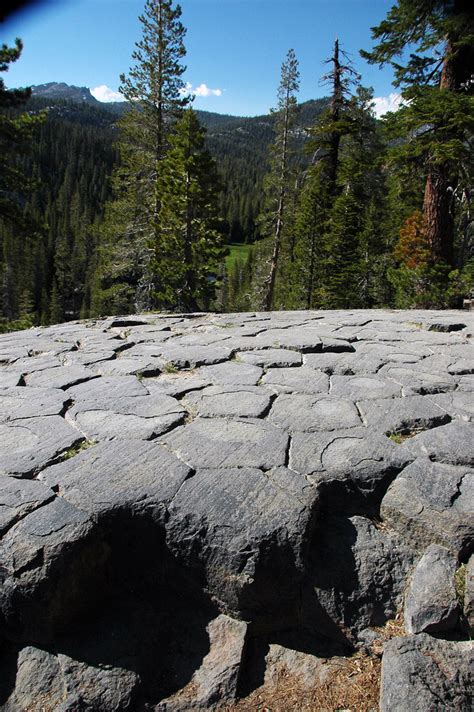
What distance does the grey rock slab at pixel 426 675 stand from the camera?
142 cm

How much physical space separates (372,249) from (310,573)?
2017 centimetres

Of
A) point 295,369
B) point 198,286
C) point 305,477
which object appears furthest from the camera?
point 198,286

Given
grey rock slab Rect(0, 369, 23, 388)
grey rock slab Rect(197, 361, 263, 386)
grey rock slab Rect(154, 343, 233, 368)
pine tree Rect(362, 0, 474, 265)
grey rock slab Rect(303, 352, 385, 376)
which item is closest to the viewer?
grey rock slab Rect(197, 361, 263, 386)

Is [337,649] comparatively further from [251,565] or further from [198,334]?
[198,334]

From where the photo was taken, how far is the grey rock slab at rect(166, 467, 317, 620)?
177cm

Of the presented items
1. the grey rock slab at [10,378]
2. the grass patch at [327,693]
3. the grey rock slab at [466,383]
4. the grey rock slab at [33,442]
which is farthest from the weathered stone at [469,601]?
the grey rock slab at [10,378]

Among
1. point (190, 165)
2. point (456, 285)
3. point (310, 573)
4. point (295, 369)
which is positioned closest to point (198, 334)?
point (295, 369)

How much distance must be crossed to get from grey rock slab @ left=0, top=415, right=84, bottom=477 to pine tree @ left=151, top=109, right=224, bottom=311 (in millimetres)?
14517

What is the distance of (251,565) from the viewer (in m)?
1.76

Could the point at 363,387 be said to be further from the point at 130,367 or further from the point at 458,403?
the point at 130,367

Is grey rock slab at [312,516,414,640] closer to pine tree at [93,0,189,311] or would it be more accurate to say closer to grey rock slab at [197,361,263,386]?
grey rock slab at [197,361,263,386]

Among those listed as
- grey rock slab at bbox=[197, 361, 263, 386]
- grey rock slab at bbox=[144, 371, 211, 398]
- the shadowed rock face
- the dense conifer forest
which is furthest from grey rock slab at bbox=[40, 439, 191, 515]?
the dense conifer forest

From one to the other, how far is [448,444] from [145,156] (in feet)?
63.2

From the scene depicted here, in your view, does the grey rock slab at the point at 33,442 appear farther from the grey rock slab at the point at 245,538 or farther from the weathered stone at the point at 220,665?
the weathered stone at the point at 220,665
